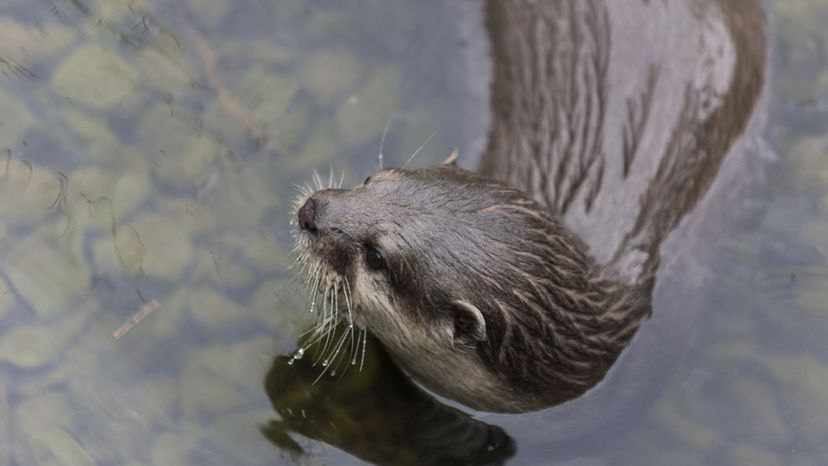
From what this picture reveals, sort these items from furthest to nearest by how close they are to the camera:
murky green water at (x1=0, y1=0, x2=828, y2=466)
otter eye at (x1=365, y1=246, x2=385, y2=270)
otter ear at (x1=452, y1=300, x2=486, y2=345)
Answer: murky green water at (x1=0, y1=0, x2=828, y2=466)
otter eye at (x1=365, y1=246, x2=385, y2=270)
otter ear at (x1=452, y1=300, x2=486, y2=345)

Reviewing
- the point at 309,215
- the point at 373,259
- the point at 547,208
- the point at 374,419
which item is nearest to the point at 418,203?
the point at 373,259

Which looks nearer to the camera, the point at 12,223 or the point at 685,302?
the point at 12,223

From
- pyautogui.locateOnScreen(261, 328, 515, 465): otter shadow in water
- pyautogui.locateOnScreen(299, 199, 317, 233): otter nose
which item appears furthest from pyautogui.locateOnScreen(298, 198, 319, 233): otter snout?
pyautogui.locateOnScreen(261, 328, 515, 465): otter shadow in water

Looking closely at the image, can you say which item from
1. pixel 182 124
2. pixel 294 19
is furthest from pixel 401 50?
pixel 182 124

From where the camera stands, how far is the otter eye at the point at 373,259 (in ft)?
10.4

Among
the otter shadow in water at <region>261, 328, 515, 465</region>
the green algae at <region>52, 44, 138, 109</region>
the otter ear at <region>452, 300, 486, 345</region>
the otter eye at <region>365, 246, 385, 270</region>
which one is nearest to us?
the otter ear at <region>452, 300, 486, 345</region>

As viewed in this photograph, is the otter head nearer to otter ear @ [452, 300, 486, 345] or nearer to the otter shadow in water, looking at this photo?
otter ear @ [452, 300, 486, 345]

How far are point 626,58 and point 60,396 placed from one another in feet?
7.57

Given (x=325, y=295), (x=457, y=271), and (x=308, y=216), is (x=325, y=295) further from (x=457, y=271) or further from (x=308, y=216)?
(x=457, y=271)

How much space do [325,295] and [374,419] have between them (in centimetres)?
62

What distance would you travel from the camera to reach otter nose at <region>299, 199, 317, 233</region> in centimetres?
326

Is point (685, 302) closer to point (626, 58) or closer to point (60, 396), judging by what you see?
point (626, 58)

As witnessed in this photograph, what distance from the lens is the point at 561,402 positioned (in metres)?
Result: 3.72

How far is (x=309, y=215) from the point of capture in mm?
3264
